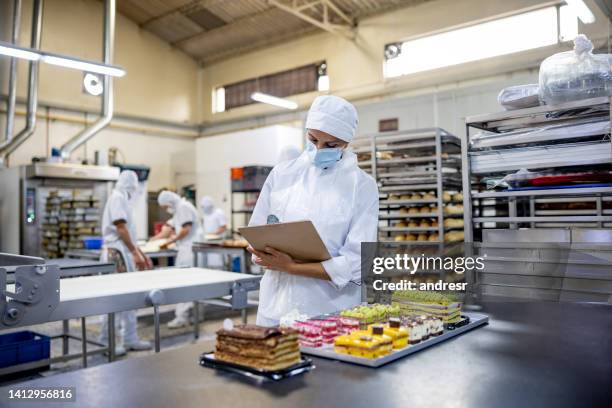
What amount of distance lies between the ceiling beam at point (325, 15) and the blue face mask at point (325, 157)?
6897mm

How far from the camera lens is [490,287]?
77.6 inches

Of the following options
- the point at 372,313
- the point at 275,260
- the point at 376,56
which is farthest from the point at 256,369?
the point at 376,56

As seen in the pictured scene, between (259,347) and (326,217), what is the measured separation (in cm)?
90

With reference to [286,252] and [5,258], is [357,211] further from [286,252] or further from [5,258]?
[5,258]

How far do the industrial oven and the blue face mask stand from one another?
18.2 ft

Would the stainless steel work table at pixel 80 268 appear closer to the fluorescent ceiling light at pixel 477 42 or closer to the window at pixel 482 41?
the window at pixel 482 41

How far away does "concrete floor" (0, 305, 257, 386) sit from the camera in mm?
4117

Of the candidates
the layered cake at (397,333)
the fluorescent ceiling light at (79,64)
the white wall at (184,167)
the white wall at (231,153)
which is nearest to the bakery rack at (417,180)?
the layered cake at (397,333)

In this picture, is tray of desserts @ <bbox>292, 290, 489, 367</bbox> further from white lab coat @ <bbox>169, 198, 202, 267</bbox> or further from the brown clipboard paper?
white lab coat @ <bbox>169, 198, 202, 267</bbox>

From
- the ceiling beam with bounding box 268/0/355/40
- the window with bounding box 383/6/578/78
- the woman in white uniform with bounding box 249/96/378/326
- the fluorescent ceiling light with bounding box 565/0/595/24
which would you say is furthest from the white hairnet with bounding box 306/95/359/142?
the ceiling beam with bounding box 268/0/355/40

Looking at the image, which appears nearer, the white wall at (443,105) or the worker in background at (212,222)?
the white wall at (443,105)

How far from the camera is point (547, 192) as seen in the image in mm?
2301

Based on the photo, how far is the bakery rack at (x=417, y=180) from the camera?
3.86 meters

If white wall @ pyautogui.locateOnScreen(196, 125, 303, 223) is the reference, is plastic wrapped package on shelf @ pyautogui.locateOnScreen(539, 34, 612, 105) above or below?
below
